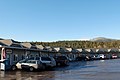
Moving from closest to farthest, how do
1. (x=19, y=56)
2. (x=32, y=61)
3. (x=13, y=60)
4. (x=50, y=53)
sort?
(x=32, y=61), (x=13, y=60), (x=19, y=56), (x=50, y=53)

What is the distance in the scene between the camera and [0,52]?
42844 mm

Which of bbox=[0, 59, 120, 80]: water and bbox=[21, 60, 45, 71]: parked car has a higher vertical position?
bbox=[21, 60, 45, 71]: parked car

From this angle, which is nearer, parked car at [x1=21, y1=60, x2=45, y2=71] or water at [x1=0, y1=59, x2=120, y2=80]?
water at [x1=0, y1=59, x2=120, y2=80]

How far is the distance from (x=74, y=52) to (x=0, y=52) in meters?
68.6

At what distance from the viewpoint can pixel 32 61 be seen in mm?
34781

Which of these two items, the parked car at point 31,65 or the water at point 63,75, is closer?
the water at point 63,75

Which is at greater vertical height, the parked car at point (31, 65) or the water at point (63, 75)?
the parked car at point (31, 65)

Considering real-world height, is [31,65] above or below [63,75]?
above

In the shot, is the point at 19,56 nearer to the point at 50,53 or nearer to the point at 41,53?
the point at 41,53

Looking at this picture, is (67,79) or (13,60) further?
(13,60)

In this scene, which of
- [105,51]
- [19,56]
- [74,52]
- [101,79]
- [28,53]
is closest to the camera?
[101,79]

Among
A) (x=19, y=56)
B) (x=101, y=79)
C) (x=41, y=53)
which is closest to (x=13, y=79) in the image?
(x=101, y=79)

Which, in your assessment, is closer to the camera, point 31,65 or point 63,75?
point 63,75

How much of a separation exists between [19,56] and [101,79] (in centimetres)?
2882
